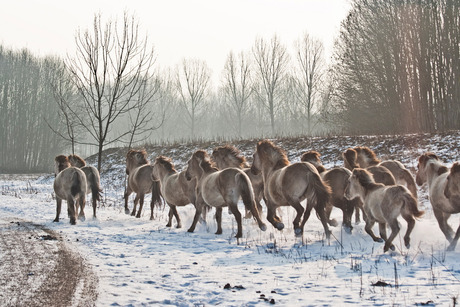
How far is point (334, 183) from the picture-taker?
9.09 m

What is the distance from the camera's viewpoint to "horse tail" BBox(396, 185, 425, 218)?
674 centimetres

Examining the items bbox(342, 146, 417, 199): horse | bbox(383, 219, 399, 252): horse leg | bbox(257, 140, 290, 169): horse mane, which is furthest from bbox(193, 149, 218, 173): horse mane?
bbox(383, 219, 399, 252): horse leg

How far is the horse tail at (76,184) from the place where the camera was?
10703 mm

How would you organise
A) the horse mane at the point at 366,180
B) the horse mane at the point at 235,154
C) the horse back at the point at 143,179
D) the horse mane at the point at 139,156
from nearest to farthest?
1. the horse mane at the point at 366,180
2. the horse mane at the point at 235,154
3. the horse back at the point at 143,179
4. the horse mane at the point at 139,156

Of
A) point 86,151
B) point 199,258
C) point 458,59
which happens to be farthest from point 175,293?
point 86,151

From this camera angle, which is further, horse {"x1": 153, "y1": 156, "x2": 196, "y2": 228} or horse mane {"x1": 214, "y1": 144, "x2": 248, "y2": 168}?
horse mane {"x1": 214, "y1": 144, "x2": 248, "y2": 168}

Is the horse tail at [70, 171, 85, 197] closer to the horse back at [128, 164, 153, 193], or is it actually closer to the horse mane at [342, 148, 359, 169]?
the horse back at [128, 164, 153, 193]

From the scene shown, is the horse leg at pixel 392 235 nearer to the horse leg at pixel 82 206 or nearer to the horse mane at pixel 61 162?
the horse leg at pixel 82 206

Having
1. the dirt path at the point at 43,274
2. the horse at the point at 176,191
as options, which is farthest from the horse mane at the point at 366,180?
the dirt path at the point at 43,274

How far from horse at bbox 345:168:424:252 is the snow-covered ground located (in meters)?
0.37

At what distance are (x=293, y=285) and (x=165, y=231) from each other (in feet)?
16.9

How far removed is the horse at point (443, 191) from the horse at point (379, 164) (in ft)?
2.08

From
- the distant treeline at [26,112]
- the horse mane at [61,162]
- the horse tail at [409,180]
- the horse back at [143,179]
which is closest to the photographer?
the horse tail at [409,180]

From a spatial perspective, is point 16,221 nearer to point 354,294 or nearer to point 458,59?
point 354,294
